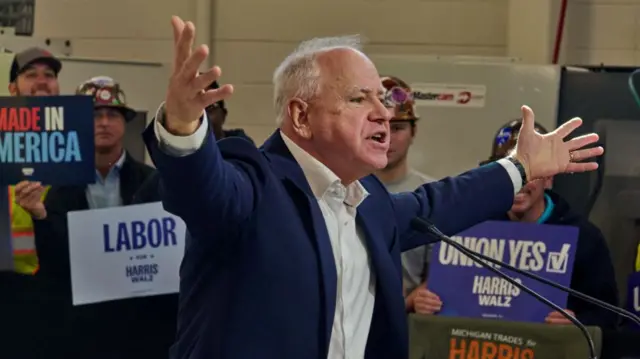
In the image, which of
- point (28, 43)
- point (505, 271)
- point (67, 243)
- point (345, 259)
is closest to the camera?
point (345, 259)

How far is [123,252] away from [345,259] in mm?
1554

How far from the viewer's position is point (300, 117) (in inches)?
63.2

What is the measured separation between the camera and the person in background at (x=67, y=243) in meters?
2.94

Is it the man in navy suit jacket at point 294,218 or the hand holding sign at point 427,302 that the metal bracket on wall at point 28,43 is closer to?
the hand holding sign at point 427,302

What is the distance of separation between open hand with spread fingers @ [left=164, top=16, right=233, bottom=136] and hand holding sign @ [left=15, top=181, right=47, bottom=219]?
1703 mm

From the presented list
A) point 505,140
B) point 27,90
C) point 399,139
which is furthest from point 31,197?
point 505,140

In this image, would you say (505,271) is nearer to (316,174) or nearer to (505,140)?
(505,140)

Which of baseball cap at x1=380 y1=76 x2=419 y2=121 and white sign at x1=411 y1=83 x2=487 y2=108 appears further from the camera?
white sign at x1=411 y1=83 x2=487 y2=108

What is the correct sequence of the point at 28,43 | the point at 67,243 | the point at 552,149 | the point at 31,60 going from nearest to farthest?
1. the point at 552,149
2. the point at 67,243
3. the point at 31,60
4. the point at 28,43

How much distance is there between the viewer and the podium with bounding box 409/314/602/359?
81.4 inches

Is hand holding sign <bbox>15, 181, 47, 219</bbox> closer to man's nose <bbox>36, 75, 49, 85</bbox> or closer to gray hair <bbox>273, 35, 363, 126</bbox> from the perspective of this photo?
man's nose <bbox>36, 75, 49, 85</bbox>

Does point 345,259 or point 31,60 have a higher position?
point 31,60

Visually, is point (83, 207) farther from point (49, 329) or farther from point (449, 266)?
point (449, 266)

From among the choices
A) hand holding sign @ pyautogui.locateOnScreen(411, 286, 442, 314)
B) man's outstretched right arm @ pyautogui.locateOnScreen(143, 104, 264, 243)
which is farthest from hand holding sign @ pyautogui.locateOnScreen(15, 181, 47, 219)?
man's outstretched right arm @ pyautogui.locateOnScreen(143, 104, 264, 243)
